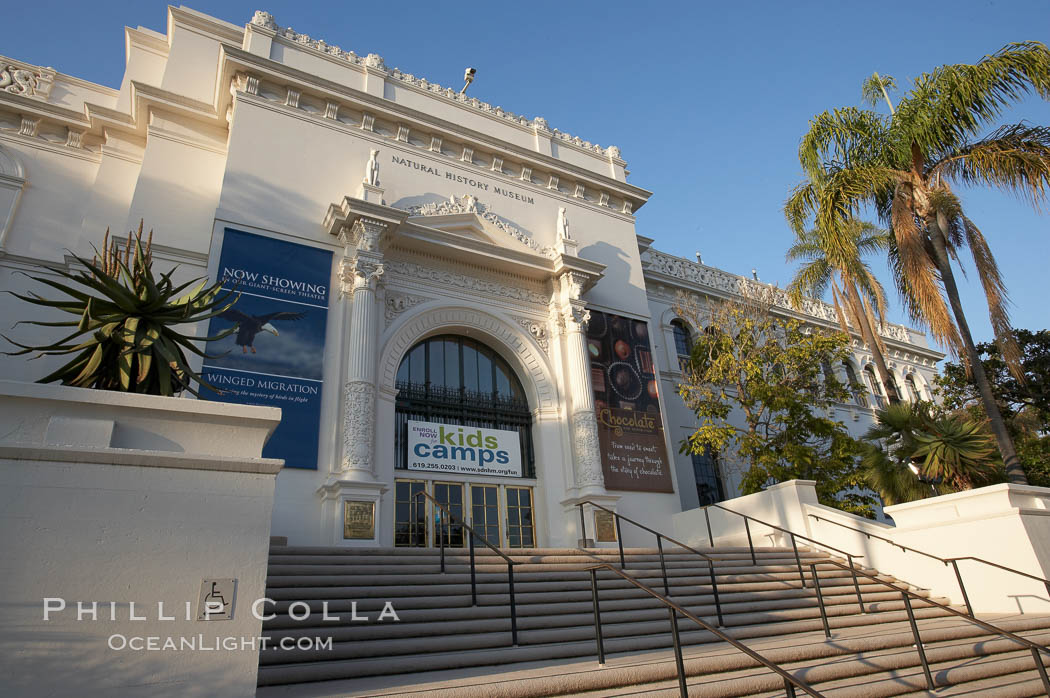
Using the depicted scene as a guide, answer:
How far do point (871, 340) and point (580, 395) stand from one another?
9.56 m

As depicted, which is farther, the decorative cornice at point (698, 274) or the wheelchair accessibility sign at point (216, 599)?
the decorative cornice at point (698, 274)

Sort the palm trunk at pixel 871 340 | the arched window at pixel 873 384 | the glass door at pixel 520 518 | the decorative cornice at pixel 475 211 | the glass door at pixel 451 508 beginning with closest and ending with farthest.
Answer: the glass door at pixel 451 508
the glass door at pixel 520 518
the decorative cornice at pixel 475 211
the palm trunk at pixel 871 340
the arched window at pixel 873 384

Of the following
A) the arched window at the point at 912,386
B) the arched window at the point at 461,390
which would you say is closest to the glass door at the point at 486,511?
the arched window at the point at 461,390

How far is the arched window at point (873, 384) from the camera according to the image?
30.0 meters

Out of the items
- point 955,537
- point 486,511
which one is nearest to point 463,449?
point 486,511

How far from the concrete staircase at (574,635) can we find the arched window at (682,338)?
13670 mm

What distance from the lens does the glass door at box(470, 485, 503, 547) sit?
1535 centimetres

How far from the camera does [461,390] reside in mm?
16766

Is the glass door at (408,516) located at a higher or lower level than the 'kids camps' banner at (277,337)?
lower

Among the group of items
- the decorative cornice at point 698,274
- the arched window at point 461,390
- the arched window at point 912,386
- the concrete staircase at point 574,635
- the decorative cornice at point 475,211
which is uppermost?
the decorative cornice at point 698,274

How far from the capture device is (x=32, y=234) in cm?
1509

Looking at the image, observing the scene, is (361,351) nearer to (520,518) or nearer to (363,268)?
(363,268)

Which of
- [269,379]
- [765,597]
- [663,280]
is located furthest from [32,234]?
[663,280]

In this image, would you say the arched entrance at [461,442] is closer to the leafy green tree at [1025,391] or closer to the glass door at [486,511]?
the glass door at [486,511]
